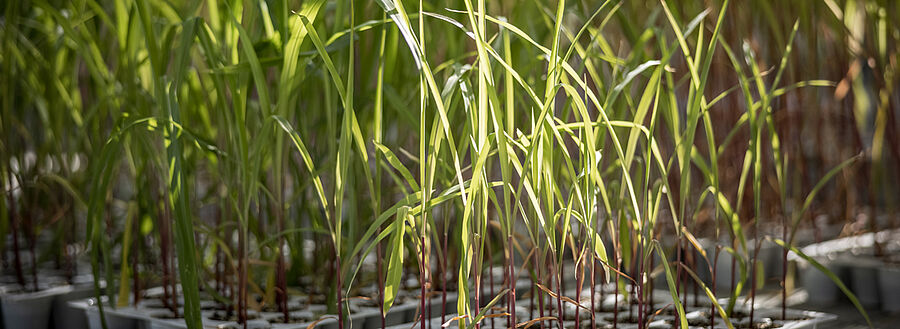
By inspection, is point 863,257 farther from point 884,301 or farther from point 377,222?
point 377,222

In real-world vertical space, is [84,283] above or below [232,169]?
below

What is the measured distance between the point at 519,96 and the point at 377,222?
295mm

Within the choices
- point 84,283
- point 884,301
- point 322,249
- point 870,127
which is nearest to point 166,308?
point 322,249

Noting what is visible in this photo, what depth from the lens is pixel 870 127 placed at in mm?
2930

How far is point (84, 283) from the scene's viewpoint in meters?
1.31

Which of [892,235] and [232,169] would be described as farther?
[892,235]

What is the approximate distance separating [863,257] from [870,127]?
Result: 1647 mm

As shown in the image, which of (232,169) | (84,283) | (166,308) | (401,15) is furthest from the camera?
(84,283)

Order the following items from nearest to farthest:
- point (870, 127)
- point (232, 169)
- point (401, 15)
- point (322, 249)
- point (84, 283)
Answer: point (401, 15) → point (232, 169) → point (322, 249) → point (84, 283) → point (870, 127)

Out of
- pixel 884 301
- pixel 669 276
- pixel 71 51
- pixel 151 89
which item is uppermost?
pixel 71 51

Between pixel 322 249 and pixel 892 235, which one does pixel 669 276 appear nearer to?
pixel 322 249

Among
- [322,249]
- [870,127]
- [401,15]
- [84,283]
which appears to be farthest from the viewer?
[870,127]

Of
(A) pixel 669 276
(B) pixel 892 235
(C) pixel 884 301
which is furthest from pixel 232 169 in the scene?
(B) pixel 892 235

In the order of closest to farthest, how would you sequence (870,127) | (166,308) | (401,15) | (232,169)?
A: 1. (401,15)
2. (232,169)
3. (166,308)
4. (870,127)
